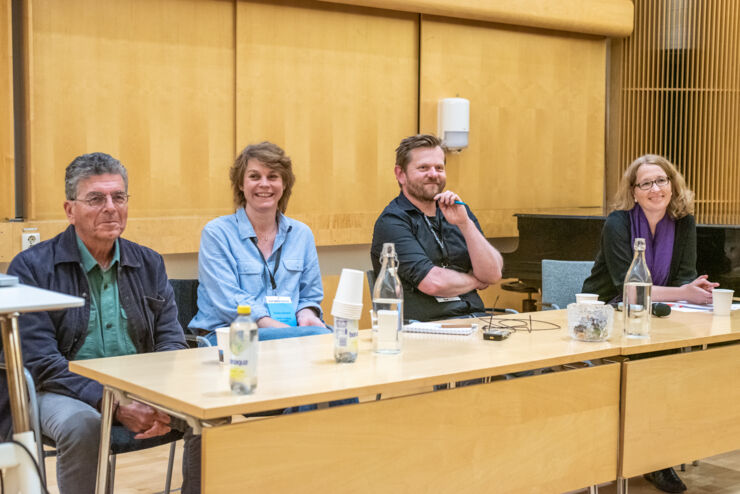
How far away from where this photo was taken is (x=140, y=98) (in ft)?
17.6

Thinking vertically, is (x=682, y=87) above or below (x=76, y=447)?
above

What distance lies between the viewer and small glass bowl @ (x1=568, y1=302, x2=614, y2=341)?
2846 millimetres

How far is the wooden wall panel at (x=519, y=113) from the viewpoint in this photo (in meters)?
6.73

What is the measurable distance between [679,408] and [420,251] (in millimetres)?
1210

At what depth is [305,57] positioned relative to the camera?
6020mm

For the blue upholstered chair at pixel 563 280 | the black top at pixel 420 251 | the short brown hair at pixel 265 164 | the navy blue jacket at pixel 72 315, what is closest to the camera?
the navy blue jacket at pixel 72 315

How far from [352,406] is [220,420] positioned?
1.14 feet

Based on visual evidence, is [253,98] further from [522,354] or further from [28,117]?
[522,354]

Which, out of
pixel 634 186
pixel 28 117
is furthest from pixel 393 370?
pixel 28 117

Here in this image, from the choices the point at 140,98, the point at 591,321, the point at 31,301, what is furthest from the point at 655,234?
the point at 140,98

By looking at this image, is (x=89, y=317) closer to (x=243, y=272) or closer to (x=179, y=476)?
(x=243, y=272)

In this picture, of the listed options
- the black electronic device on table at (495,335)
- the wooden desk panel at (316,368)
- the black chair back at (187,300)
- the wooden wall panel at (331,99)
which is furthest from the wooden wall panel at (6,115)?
the black electronic device on table at (495,335)

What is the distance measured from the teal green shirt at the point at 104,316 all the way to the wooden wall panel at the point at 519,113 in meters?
4.05

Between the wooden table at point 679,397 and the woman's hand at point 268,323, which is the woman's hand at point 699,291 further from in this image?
the woman's hand at point 268,323
